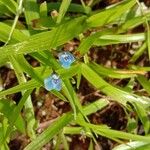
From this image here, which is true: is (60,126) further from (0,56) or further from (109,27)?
(109,27)

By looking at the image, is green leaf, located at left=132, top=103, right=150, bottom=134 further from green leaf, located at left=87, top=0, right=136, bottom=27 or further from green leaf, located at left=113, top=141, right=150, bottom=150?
green leaf, located at left=87, top=0, right=136, bottom=27

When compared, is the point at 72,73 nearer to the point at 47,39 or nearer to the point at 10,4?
the point at 47,39

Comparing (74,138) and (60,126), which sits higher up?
(60,126)

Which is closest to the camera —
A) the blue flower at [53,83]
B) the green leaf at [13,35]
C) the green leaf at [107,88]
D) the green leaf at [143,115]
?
the blue flower at [53,83]

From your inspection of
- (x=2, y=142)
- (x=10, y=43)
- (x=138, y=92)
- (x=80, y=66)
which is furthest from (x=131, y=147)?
(x=10, y=43)

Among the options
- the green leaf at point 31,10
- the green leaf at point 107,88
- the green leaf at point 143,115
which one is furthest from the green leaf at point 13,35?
the green leaf at point 143,115

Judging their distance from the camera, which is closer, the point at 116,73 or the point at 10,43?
the point at 10,43

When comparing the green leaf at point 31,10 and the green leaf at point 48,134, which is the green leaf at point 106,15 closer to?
the green leaf at point 31,10

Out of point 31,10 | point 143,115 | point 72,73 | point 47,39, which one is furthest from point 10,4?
point 143,115
